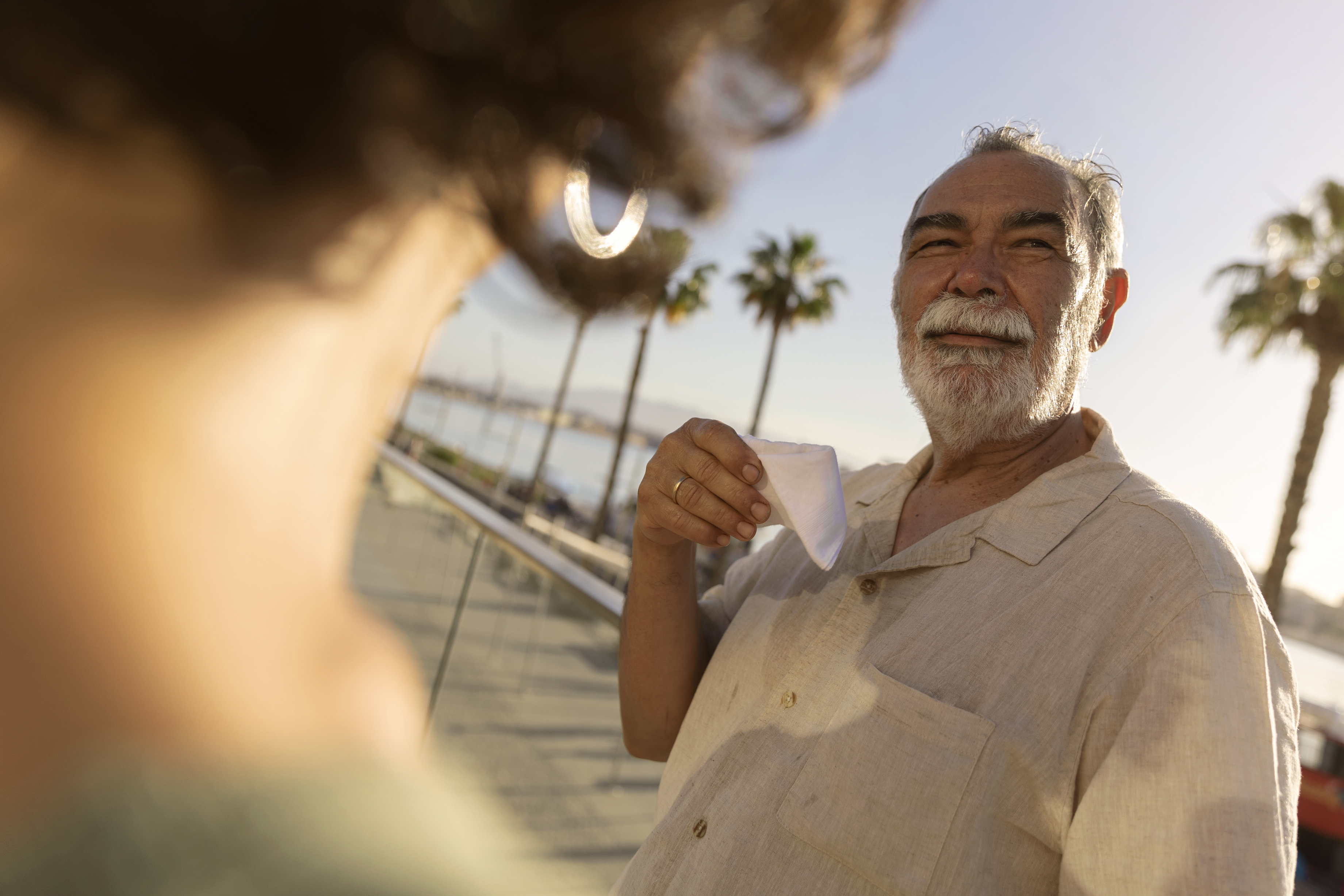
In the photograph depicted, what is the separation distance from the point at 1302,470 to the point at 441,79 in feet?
46.0

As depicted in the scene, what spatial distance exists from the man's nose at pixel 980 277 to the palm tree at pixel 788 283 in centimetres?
1870

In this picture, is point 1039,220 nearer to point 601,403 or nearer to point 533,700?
point 533,700

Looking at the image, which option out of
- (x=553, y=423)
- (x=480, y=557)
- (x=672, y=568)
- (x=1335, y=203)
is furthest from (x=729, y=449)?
(x=553, y=423)

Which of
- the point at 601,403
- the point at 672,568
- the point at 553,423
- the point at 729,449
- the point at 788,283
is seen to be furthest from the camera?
the point at 553,423

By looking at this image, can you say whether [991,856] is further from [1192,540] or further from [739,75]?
[739,75]

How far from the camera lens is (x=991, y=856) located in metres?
1.04

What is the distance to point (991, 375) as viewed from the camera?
155 cm

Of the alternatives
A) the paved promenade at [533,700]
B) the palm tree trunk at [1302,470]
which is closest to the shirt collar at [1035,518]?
the paved promenade at [533,700]

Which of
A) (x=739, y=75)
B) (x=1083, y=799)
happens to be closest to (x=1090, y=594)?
(x=1083, y=799)

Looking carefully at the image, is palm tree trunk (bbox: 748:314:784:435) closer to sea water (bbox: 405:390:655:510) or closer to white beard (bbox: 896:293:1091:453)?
sea water (bbox: 405:390:655:510)

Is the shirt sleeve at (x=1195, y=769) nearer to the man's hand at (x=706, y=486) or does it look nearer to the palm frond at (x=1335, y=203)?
the man's hand at (x=706, y=486)

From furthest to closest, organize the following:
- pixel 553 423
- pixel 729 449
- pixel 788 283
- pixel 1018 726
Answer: pixel 553 423, pixel 788 283, pixel 729 449, pixel 1018 726

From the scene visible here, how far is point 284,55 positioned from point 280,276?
13cm

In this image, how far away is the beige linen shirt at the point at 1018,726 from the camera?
3.01ft
